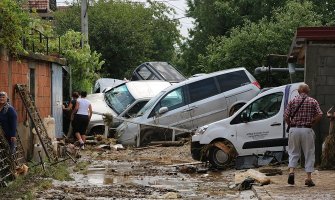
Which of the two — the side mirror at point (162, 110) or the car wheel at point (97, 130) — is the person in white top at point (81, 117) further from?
Answer: the car wheel at point (97, 130)

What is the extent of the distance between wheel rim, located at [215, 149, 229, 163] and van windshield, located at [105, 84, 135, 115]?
371 inches

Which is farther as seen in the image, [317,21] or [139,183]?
[317,21]

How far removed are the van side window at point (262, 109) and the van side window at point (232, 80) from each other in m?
5.71

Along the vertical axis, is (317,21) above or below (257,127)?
above

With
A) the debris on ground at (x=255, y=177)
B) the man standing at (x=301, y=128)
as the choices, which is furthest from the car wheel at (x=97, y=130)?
the man standing at (x=301, y=128)

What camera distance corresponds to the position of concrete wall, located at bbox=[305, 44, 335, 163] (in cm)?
1514

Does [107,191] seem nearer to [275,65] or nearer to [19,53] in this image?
[19,53]

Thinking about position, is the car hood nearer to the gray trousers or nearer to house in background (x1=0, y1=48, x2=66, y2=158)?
house in background (x1=0, y1=48, x2=66, y2=158)

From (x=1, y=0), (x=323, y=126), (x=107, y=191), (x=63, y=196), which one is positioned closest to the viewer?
(x=63, y=196)

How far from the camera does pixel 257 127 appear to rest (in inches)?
648

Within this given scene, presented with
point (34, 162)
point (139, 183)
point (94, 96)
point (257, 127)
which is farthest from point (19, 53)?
point (94, 96)

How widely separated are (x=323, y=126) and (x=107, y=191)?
17.5 ft

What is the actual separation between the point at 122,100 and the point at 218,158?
1023cm

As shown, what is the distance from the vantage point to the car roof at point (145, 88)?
2614cm
